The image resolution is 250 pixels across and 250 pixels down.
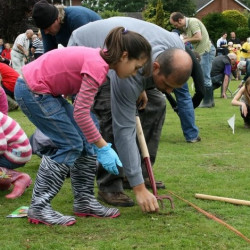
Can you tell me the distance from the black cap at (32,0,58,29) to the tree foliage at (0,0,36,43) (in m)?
29.0

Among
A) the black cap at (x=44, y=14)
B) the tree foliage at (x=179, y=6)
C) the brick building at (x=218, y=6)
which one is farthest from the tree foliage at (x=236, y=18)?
the black cap at (x=44, y=14)

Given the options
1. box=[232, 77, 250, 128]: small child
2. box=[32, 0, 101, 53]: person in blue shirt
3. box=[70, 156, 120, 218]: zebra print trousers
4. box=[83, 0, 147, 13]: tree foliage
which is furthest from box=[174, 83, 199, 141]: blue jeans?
box=[83, 0, 147, 13]: tree foliage

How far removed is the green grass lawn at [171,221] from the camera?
127 inches

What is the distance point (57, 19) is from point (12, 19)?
29.7 metres

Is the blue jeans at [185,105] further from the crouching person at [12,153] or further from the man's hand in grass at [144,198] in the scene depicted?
the man's hand in grass at [144,198]

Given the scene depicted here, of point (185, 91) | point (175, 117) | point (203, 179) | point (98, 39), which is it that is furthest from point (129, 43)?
point (175, 117)

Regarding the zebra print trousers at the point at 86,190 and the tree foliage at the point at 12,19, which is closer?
the zebra print trousers at the point at 86,190

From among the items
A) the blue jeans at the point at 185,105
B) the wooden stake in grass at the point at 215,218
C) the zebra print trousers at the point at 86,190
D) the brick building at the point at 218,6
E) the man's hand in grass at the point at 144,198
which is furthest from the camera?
the brick building at the point at 218,6

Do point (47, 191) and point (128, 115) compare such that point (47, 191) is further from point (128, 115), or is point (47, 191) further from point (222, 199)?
point (222, 199)

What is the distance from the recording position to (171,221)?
366 centimetres

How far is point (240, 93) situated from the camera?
811 centimetres

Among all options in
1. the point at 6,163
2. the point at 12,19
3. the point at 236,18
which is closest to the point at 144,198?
the point at 6,163

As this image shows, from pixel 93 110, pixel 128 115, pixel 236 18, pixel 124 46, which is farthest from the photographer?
pixel 236 18

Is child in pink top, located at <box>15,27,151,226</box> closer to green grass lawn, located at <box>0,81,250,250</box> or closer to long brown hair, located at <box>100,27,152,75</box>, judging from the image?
long brown hair, located at <box>100,27,152,75</box>
